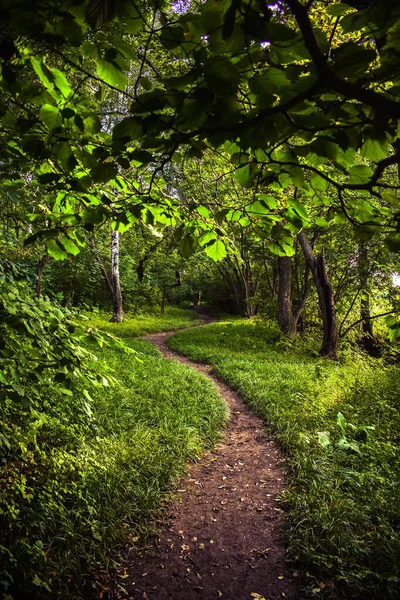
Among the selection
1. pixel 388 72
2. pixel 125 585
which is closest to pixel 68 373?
pixel 125 585

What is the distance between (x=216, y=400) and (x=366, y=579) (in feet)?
14.7

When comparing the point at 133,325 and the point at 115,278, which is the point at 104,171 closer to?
the point at 115,278

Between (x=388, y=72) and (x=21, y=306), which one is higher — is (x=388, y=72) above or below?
above

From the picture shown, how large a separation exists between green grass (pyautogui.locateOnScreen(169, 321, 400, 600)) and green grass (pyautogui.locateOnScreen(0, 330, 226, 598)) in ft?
4.86

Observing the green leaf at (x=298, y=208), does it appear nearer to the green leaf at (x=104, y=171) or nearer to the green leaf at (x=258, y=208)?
the green leaf at (x=258, y=208)

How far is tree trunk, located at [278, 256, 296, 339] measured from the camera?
13445 mm

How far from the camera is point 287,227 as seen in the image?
72.4 inches

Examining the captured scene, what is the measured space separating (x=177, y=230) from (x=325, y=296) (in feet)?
34.0

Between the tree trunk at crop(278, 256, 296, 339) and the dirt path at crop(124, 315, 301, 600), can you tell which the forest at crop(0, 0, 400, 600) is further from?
the tree trunk at crop(278, 256, 296, 339)

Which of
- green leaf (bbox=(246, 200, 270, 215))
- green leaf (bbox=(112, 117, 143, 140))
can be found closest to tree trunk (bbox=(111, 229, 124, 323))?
green leaf (bbox=(246, 200, 270, 215))

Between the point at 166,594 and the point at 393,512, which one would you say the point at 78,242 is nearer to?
the point at 166,594

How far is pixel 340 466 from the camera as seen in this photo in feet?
13.8

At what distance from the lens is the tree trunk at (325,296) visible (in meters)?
11.1

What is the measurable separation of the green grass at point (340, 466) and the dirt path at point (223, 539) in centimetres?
26
